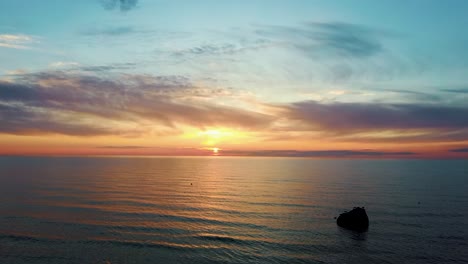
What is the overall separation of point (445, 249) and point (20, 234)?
6895cm

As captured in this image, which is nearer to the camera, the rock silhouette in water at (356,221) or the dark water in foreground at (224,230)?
the dark water in foreground at (224,230)

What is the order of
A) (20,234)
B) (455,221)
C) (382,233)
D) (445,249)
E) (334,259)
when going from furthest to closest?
(455,221), (382,233), (20,234), (445,249), (334,259)

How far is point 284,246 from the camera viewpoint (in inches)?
2061

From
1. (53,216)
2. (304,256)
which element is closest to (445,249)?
(304,256)

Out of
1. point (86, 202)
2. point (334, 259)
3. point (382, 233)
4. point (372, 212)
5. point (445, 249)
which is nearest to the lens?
point (334, 259)

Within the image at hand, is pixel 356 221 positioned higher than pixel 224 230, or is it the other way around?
pixel 356 221

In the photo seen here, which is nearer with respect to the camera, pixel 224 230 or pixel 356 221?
pixel 224 230

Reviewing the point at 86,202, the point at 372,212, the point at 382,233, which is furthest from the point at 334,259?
the point at 86,202

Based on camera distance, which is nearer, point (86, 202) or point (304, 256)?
point (304, 256)

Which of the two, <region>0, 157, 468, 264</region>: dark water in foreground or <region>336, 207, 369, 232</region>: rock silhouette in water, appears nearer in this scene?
<region>0, 157, 468, 264</region>: dark water in foreground

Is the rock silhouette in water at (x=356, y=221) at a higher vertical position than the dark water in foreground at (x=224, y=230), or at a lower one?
higher

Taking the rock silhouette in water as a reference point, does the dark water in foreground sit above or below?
below

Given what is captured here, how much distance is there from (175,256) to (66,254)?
15.5m

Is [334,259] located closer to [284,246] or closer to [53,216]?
[284,246]
